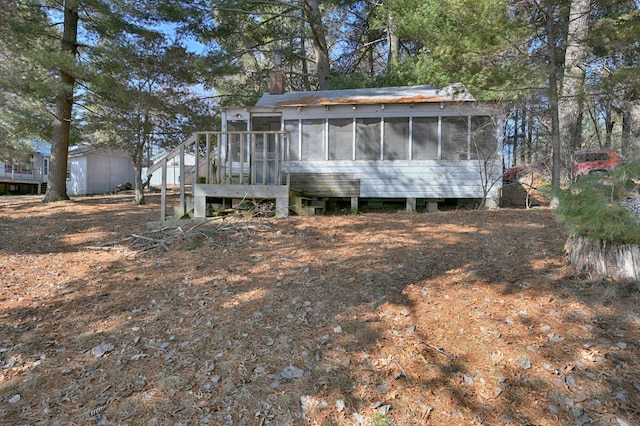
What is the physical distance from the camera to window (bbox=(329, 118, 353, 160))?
33.7 ft

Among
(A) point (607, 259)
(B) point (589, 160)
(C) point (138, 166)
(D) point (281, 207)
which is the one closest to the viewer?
(A) point (607, 259)

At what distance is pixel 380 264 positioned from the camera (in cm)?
455

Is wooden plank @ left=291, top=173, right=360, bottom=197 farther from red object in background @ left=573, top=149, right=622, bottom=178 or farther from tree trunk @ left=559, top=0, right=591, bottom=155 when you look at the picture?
red object in background @ left=573, top=149, right=622, bottom=178

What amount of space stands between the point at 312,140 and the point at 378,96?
7.65 ft

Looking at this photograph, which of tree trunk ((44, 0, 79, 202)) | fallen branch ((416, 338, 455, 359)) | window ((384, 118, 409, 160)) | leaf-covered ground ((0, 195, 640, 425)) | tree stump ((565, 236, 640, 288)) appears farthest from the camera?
tree trunk ((44, 0, 79, 202))

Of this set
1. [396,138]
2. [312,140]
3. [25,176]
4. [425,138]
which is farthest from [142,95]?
[25,176]

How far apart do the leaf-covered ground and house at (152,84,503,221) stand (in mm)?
4534

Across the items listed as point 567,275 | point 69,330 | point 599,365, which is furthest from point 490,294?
point 69,330

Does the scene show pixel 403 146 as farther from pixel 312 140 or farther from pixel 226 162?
pixel 226 162

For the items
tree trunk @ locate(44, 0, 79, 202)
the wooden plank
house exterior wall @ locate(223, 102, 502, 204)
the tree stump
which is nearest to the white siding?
house exterior wall @ locate(223, 102, 502, 204)

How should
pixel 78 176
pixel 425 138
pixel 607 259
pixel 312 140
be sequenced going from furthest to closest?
pixel 78 176 → pixel 312 140 → pixel 425 138 → pixel 607 259

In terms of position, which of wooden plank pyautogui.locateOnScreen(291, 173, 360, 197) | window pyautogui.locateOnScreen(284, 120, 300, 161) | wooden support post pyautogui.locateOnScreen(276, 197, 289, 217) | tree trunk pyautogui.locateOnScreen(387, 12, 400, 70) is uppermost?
tree trunk pyautogui.locateOnScreen(387, 12, 400, 70)

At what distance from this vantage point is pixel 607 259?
3.26 metres

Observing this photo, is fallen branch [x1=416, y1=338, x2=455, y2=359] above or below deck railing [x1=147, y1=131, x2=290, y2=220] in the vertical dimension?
below
